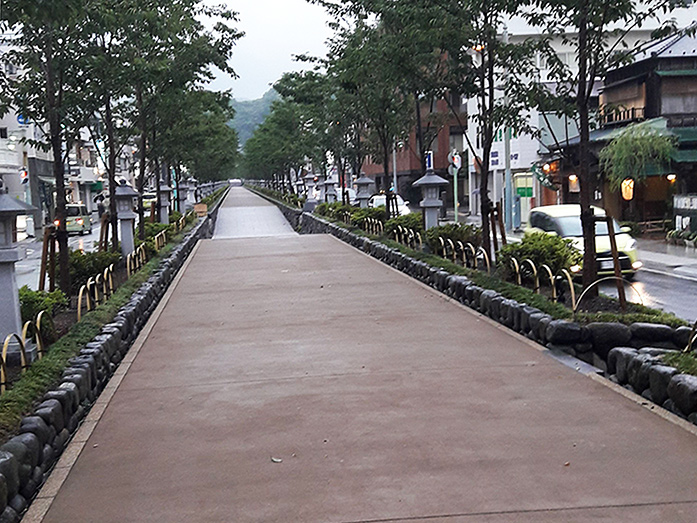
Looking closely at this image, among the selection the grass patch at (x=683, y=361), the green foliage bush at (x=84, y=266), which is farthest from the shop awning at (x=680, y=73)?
the grass patch at (x=683, y=361)

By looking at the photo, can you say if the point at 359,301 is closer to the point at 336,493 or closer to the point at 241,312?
the point at 241,312

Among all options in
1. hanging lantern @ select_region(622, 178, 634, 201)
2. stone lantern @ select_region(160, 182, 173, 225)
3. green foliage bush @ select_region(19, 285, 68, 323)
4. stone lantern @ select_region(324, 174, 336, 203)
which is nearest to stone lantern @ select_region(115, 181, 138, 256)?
green foliage bush @ select_region(19, 285, 68, 323)

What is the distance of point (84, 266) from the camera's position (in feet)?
52.6

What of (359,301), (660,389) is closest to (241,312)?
(359,301)

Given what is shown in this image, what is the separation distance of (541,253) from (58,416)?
9.50 metres

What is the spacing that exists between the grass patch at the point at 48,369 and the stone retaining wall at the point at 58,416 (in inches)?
3.6

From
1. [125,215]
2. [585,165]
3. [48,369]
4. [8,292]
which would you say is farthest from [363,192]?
[48,369]

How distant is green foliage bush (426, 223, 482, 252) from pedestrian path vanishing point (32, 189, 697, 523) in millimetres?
7198

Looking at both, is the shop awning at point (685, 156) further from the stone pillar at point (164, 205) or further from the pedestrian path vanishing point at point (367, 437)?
the pedestrian path vanishing point at point (367, 437)

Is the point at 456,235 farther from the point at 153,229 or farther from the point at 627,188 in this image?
the point at 627,188

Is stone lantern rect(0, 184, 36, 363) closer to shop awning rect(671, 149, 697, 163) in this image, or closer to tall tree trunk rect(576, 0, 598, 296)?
tall tree trunk rect(576, 0, 598, 296)

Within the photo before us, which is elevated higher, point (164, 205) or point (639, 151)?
point (639, 151)

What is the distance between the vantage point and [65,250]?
14047mm

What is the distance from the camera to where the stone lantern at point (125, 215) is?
20344 millimetres
